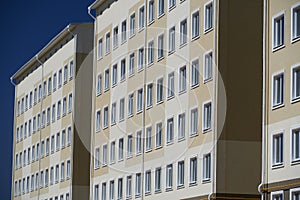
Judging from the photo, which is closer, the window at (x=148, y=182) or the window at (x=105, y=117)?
the window at (x=148, y=182)

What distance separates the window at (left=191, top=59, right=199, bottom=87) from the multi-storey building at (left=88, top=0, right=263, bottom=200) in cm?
2

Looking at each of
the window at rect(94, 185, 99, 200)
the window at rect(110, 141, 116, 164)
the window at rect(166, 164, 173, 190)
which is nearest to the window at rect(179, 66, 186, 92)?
the window at rect(166, 164, 173, 190)

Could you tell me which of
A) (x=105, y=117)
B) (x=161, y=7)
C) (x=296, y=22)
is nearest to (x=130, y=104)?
(x=105, y=117)

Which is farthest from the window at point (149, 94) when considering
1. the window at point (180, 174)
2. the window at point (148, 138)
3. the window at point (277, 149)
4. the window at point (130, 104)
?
the window at point (277, 149)

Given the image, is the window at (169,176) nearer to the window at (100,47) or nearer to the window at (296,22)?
the window at (296,22)

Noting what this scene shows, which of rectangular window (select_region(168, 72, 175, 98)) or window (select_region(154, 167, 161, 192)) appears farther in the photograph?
window (select_region(154, 167, 161, 192))

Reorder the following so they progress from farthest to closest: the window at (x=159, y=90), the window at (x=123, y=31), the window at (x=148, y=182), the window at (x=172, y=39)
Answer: the window at (x=123, y=31) → the window at (x=148, y=182) → the window at (x=159, y=90) → the window at (x=172, y=39)

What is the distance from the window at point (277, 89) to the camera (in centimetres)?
1268

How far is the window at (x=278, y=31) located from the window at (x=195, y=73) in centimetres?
229

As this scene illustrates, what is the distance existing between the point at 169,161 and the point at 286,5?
4199 millimetres

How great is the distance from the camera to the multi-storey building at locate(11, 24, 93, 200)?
880 inches

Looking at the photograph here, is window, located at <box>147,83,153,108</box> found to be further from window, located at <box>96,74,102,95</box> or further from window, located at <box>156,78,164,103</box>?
window, located at <box>96,74,102,95</box>

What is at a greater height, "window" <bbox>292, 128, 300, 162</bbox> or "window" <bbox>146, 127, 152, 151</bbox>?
"window" <bbox>146, 127, 152, 151</bbox>

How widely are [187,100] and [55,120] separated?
10.1m
